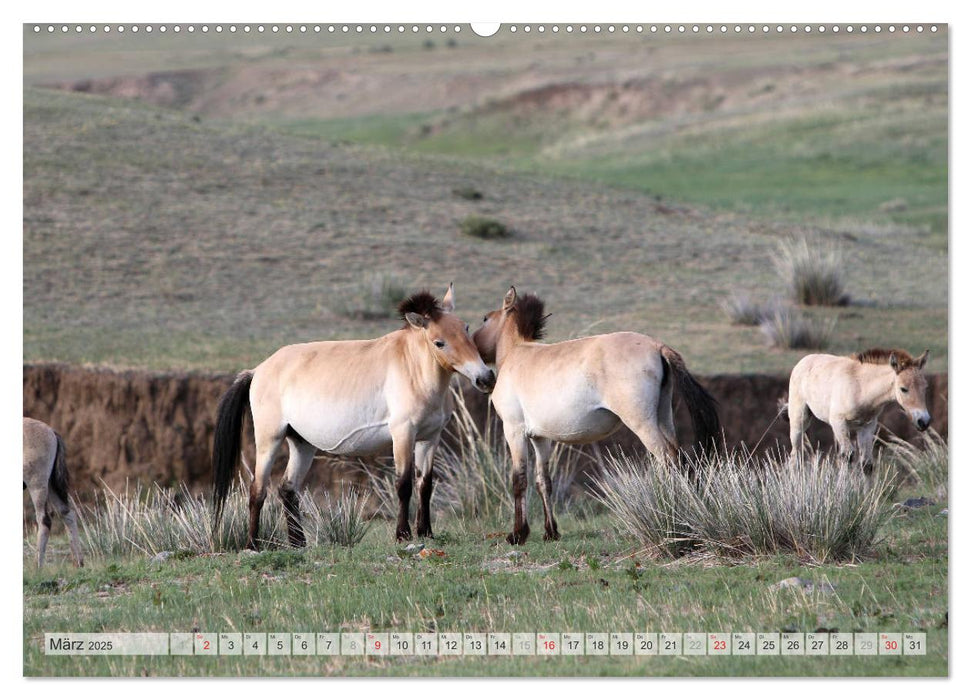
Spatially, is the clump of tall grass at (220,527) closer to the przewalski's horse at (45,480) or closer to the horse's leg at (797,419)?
the przewalski's horse at (45,480)

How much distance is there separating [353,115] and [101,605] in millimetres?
69295

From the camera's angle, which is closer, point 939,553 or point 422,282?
point 939,553

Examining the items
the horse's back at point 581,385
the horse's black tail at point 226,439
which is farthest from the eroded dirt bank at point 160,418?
the horse's back at point 581,385

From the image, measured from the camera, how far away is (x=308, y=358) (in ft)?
41.2

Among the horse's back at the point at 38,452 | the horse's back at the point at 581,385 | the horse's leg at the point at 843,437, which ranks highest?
the horse's back at the point at 581,385

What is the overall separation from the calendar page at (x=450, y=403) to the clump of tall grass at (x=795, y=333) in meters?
0.07

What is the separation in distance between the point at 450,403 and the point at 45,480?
417cm

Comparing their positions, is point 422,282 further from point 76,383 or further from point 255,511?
point 255,511

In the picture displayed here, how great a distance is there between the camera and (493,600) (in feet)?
33.0

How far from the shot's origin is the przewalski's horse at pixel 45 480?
1339 cm

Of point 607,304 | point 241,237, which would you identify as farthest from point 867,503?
point 241,237

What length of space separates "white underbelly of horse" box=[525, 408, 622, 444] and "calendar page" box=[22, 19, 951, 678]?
3cm

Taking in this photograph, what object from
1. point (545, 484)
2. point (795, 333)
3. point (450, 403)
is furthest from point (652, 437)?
point (795, 333)

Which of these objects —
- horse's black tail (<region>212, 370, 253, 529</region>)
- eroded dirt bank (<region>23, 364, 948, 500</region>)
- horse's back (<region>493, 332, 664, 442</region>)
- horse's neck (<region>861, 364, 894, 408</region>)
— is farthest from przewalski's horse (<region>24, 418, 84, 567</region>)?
horse's neck (<region>861, 364, 894, 408</region>)
